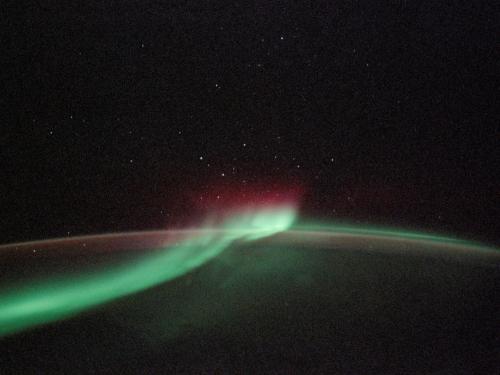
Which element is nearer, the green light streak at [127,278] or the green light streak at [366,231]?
the green light streak at [127,278]

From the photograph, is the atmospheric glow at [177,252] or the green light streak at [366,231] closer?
the atmospheric glow at [177,252]

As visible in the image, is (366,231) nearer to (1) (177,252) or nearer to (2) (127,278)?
(1) (177,252)

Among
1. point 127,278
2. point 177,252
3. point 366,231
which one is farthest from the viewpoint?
point 366,231

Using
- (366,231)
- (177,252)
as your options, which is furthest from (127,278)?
(366,231)

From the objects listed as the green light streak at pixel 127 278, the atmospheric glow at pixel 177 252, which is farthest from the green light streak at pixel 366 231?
the green light streak at pixel 127 278

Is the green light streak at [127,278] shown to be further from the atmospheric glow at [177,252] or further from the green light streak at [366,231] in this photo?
the green light streak at [366,231]

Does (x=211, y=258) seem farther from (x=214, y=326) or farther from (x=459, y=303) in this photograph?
(x=459, y=303)

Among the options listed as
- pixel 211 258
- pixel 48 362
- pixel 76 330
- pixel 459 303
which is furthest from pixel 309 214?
pixel 48 362

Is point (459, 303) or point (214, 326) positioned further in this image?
point (459, 303)
